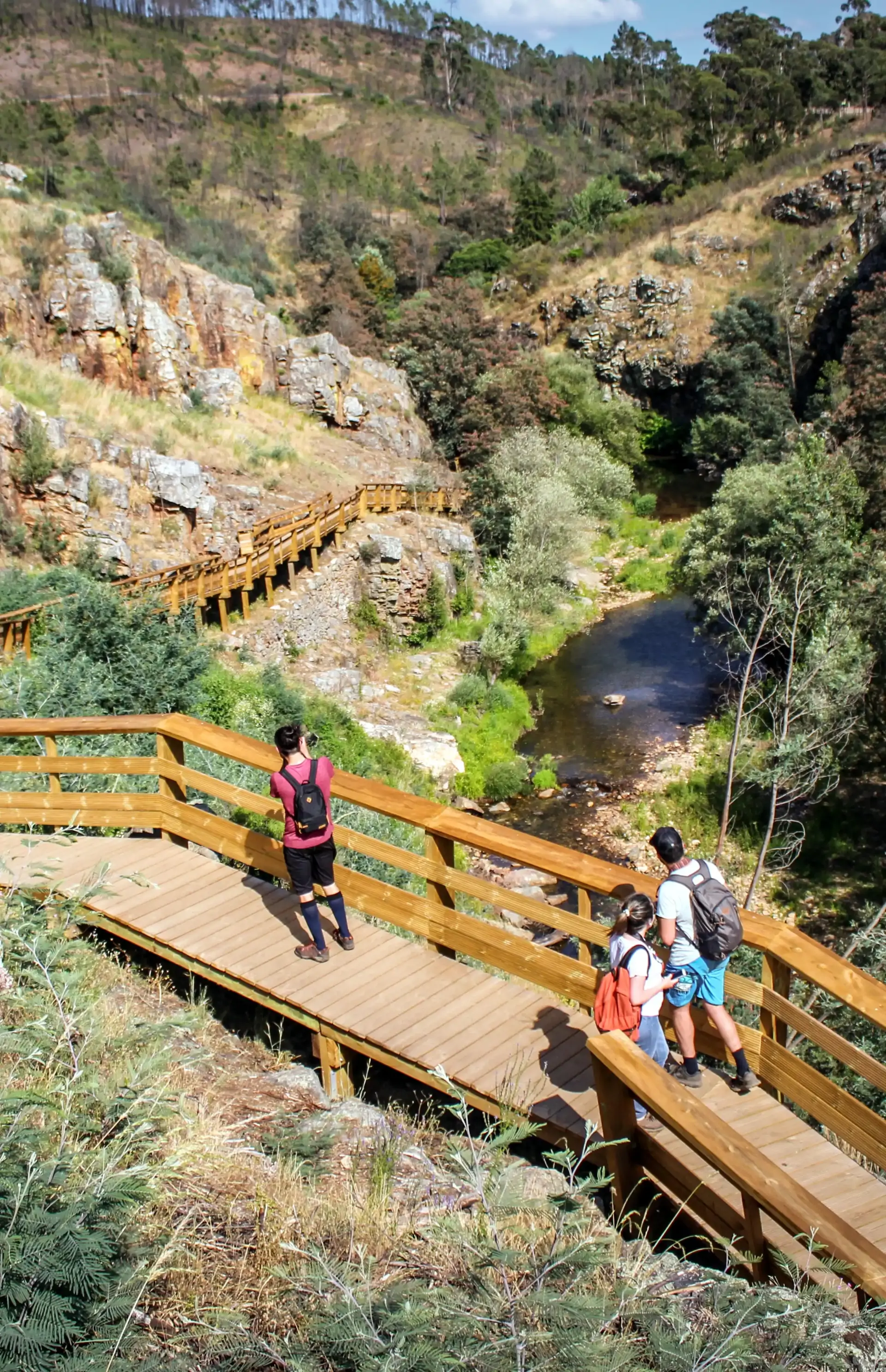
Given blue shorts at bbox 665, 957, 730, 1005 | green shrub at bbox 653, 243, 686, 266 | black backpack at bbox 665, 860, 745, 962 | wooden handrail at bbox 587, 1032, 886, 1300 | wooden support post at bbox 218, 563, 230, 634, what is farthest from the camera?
green shrub at bbox 653, 243, 686, 266

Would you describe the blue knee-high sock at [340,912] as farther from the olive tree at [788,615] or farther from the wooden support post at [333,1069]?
the olive tree at [788,615]

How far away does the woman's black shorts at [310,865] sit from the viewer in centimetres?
586

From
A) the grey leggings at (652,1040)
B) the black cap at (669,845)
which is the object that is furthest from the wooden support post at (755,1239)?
the black cap at (669,845)

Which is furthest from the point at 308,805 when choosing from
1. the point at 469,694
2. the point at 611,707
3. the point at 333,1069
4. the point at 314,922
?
the point at 611,707

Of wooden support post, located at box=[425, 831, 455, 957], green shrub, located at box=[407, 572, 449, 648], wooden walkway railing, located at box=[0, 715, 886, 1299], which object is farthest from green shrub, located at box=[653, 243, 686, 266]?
wooden support post, located at box=[425, 831, 455, 957]

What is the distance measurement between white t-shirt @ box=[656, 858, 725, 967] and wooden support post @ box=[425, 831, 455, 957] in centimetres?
122

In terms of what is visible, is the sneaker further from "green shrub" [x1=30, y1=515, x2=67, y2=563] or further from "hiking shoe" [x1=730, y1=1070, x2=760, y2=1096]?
"green shrub" [x1=30, y1=515, x2=67, y2=563]

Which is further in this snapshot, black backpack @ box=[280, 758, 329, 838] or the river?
the river

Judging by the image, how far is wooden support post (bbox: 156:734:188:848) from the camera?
22.9 ft

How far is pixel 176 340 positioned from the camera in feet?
102

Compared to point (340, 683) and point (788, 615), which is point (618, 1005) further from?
point (340, 683)

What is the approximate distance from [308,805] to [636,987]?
85.1 inches

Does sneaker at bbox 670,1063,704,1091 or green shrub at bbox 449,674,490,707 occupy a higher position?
sneaker at bbox 670,1063,704,1091

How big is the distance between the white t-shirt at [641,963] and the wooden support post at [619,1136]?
916 mm
